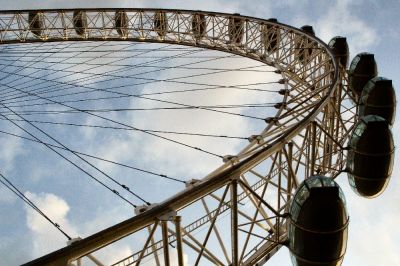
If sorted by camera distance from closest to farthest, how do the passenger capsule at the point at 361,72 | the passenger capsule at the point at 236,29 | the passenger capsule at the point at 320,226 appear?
the passenger capsule at the point at 320,226 < the passenger capsule at the point at 361,72 < the passenger capsule at the point at 236,29

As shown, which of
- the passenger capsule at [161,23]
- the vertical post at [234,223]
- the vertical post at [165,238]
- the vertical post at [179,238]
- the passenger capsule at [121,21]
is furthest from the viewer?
the passenger capsule at [121,21]

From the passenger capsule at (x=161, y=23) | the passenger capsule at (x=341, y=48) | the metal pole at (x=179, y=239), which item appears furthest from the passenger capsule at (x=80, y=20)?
the metal pole at (x=179, y=239)

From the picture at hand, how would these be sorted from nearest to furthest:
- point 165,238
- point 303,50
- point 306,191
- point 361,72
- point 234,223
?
point 165,238 → point 306,191 → point 234,223 → point 361,72 → point 303,50

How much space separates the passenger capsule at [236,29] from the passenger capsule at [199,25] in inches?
61.2

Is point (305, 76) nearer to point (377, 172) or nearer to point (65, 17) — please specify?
point (377, 172)

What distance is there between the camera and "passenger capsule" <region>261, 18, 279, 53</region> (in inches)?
885

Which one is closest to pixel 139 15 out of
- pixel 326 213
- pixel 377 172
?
pixel 377 172

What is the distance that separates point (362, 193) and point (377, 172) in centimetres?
122

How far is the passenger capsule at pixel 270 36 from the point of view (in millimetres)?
22484

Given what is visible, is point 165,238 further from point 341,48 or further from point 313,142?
point 341,48

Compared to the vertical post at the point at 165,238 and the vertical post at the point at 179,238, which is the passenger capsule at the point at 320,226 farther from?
the vertical post at the point at 165,238

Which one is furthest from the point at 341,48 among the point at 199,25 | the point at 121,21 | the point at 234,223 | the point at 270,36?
the point at 234,223

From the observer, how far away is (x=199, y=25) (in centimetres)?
2506

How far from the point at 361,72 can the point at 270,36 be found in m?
7.21
